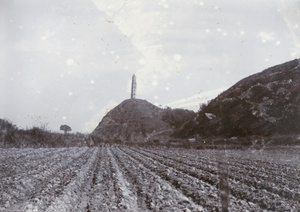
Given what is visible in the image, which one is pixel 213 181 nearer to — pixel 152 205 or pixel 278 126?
pixel 152 205

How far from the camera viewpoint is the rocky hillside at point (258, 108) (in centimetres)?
4544

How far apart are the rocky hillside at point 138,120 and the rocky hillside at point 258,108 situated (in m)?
29.5

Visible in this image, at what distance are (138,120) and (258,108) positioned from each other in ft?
189

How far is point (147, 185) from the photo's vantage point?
33.6 feet

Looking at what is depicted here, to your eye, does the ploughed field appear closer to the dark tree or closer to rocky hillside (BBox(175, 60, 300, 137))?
rocky hillside (BBox(175, 60, 300, 137))

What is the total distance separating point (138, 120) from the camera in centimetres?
10512

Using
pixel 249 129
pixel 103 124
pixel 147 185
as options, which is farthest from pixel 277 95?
pixel 103 124

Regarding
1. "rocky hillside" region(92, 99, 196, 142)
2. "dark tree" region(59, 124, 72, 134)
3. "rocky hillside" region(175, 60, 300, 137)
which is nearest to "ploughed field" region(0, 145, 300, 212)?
"rocky hillside" region(175, 60, 300, 137)

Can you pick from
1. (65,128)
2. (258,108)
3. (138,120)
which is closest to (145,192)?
(258,108)

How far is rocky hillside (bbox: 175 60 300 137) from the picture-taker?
45438mm

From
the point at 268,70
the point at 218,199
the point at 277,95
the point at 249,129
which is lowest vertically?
the point at 218,199

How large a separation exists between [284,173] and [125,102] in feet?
357

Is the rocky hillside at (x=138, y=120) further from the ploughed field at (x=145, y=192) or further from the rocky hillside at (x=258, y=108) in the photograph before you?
the ploughed field at (x=145, y=192)

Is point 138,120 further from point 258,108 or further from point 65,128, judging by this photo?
point 258,108
